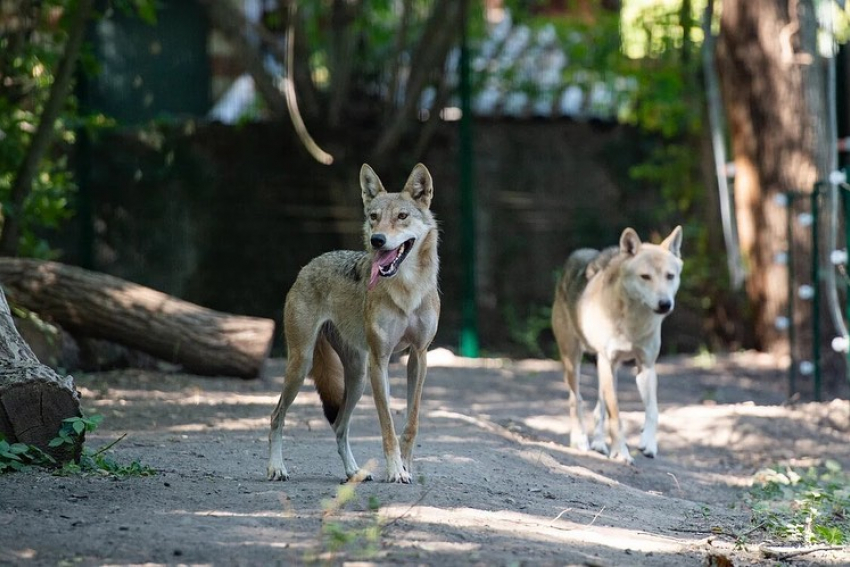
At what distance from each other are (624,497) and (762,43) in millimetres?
7491

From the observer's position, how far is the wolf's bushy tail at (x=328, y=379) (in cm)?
657

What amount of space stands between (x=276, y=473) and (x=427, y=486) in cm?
85

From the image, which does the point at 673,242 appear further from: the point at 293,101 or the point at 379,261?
the point at 293,101

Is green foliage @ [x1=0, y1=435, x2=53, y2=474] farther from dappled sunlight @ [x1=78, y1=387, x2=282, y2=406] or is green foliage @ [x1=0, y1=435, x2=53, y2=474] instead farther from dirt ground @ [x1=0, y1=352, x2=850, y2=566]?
dappled sunlight @ [x1=78, y1=387, x2=282, y2=406]

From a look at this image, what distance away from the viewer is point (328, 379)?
21.5 ft

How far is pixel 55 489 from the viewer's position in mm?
5395

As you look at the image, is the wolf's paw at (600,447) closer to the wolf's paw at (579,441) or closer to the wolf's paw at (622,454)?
the wolf's paw at (579,441)

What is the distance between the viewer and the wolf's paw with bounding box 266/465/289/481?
241 inches

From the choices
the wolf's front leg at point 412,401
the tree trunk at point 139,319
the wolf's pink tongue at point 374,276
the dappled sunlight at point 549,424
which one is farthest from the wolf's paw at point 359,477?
the tree trunk at point 139,319

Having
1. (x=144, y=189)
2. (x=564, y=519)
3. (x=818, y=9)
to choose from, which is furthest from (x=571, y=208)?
(x=564, y=519)

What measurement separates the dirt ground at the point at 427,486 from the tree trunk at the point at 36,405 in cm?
30

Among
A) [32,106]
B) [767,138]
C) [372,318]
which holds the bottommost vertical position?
[372,318]

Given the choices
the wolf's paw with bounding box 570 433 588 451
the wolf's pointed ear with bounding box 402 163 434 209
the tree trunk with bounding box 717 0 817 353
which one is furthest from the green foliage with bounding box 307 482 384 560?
→ the tree trunk with bounding box 717 0 817 353

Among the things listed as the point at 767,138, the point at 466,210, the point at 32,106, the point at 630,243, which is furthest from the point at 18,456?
the point at 767,138
